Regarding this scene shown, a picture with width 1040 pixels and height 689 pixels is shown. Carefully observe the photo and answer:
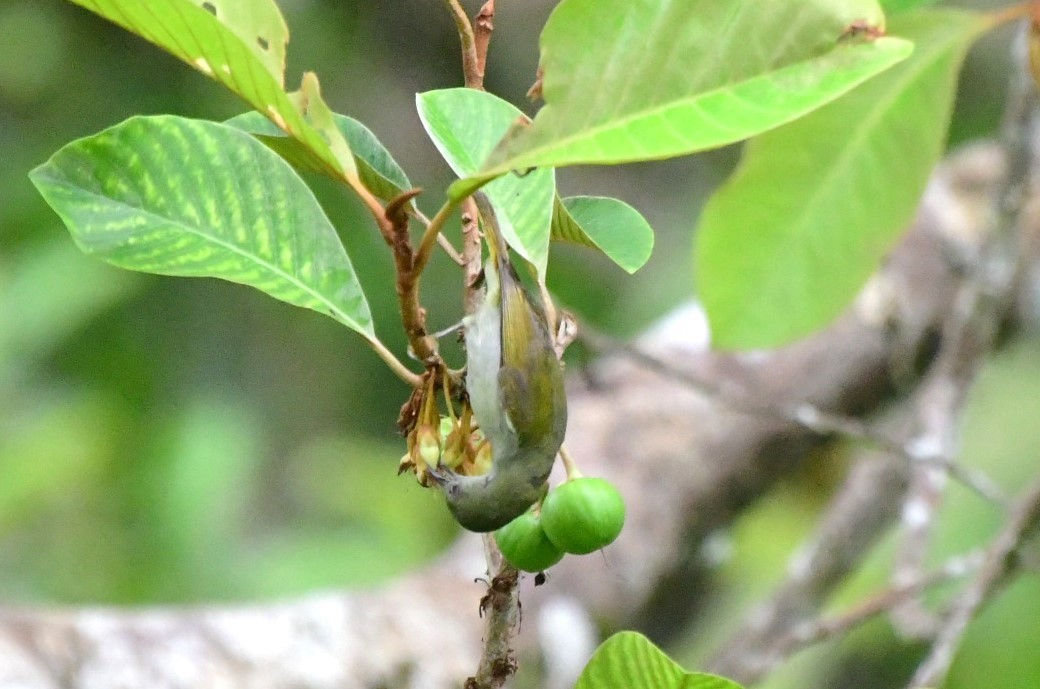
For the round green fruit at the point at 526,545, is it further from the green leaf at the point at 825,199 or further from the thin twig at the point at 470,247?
the green leaf at the point at 825,199

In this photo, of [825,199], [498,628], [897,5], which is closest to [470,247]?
[498,628]

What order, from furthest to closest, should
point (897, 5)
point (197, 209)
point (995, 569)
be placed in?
point (995, 569) → point (897, 5) → point (197, 209)

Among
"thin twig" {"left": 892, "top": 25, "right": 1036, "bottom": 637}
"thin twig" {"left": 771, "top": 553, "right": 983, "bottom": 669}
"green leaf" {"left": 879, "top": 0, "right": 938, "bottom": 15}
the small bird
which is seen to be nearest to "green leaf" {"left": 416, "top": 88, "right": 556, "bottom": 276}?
the small bird

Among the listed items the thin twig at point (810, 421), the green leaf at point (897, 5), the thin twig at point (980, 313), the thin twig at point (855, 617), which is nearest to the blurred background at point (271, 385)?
the thin twig at point (980, 313)

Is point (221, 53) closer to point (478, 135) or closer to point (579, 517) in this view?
point (478, 135)

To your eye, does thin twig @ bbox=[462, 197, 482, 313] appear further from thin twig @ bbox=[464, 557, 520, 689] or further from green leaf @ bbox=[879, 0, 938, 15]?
green leaf @ bbox=[879, 0, 938, 15]

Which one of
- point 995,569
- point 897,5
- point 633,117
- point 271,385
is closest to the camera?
point 633,117
